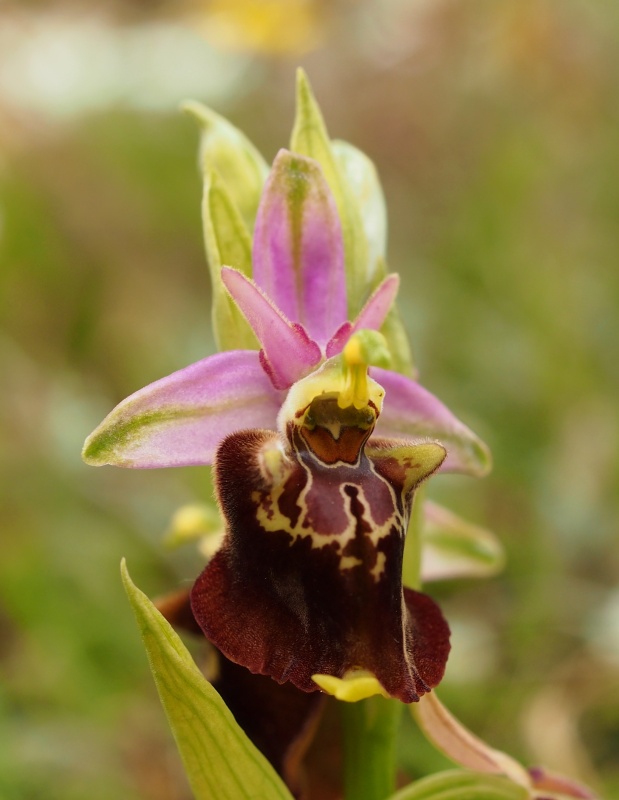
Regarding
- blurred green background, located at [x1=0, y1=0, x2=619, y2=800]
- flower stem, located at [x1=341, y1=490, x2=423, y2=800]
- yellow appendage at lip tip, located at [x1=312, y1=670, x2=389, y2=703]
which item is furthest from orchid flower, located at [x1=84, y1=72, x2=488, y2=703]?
blurred green background, located at [x1=0, y1=0, x2=619, y2=800]

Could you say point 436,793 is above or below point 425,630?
below

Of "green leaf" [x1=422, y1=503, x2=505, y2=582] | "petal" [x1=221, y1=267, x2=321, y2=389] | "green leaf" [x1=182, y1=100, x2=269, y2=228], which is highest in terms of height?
"green leaf" [x1=182, y1=100, x2=269, y2=228]

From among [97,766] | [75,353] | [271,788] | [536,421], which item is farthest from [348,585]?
[75,353]

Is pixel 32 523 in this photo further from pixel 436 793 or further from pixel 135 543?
pixel 436 793

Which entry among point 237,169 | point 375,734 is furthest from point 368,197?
point 375,734

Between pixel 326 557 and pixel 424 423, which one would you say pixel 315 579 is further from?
pixel 424 423

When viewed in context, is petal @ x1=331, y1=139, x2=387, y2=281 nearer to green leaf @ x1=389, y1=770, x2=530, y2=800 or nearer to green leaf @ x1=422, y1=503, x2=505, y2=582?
green leaf @ x1=422, y1=503, x2=505, y2=582
